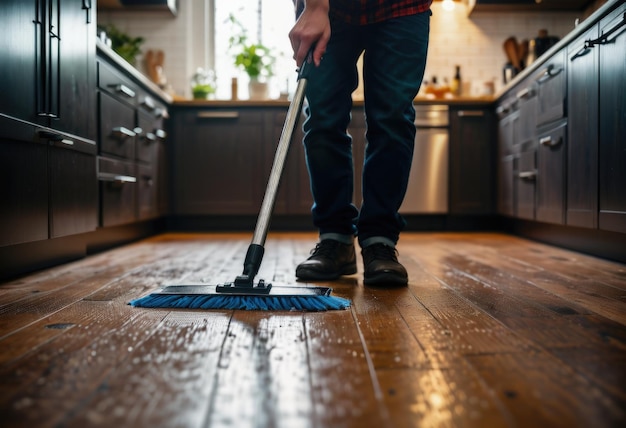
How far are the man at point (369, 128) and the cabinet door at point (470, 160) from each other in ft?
7.21

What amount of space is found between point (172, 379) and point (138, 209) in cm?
224

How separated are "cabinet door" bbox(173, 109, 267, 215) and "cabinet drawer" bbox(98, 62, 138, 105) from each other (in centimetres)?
91

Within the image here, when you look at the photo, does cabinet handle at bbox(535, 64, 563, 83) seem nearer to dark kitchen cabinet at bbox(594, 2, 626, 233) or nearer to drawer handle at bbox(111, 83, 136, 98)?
dark kitchen cabinet at bbox(594, 2, 626, 233)

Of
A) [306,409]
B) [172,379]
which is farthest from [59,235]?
[306,409]

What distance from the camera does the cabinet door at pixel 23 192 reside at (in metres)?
1.38

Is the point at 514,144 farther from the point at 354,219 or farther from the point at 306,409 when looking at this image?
the point at 306,409

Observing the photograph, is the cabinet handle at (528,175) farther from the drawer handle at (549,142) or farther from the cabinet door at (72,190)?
the cabinet door at (72,190)

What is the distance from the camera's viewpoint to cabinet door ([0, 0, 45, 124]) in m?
1.37

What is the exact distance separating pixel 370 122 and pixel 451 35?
2.95 meters

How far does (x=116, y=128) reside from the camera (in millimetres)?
2346

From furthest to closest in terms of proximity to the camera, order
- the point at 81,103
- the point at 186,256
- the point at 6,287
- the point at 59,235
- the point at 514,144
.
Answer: the point at 514,144 < the point at 186,256 < the point at 81,103 < the point at 59,235 < the point at 6,287

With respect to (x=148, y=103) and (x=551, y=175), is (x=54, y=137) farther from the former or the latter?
(x=551, y=175)

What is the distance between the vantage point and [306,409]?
0.56m

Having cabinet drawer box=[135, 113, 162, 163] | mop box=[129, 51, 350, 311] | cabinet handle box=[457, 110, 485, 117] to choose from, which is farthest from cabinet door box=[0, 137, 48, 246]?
cabinet handle box=[457, 110, 485, 117]
